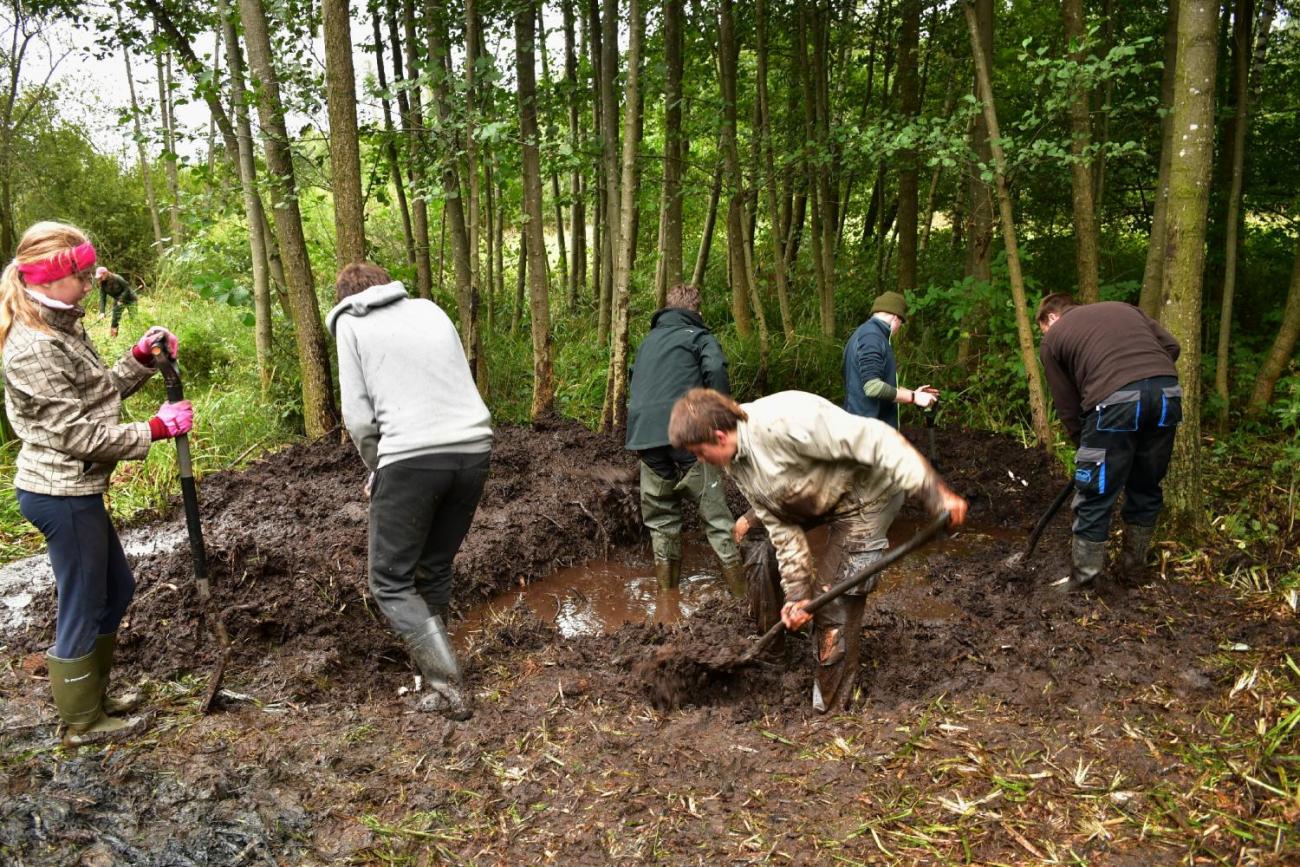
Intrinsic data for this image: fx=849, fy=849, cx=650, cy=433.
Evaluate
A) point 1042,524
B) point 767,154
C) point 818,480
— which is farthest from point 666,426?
point 767,154

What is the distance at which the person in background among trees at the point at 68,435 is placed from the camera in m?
3.07

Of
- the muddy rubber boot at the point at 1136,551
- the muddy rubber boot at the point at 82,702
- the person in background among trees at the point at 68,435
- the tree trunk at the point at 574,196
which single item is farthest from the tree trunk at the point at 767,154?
the muddy rubber boot at the point at 82,702

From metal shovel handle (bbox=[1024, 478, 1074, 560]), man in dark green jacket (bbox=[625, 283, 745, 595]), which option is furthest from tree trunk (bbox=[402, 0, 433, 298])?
metal shovel handle (bbox=[1024, 478, 1074, 560])

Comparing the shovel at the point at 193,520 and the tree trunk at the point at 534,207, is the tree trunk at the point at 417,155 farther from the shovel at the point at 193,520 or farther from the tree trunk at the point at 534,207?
the shovel at the point at 193,520

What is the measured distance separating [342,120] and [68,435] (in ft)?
12.5

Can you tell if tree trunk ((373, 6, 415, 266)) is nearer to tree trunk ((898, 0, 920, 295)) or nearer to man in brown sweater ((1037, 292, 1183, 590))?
tree trunk ((898, 0, 920, 295))

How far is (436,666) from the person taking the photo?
3758 mm

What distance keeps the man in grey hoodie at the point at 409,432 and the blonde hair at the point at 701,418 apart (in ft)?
2.93

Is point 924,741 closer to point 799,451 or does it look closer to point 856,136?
point 799,451

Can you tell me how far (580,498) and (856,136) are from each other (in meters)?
3.70

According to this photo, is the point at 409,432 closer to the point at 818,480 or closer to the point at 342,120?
the point at 818,480

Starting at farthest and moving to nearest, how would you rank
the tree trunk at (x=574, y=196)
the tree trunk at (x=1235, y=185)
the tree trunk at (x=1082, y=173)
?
the tree trunk at (x=574, y=196), the tree trunk at (x=1235, y=185), the tree trunk at (x=1082, y=173)

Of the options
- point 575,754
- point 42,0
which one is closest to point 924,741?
point 575,754

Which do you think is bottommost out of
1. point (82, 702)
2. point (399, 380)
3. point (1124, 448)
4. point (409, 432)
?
point (82, 702)
